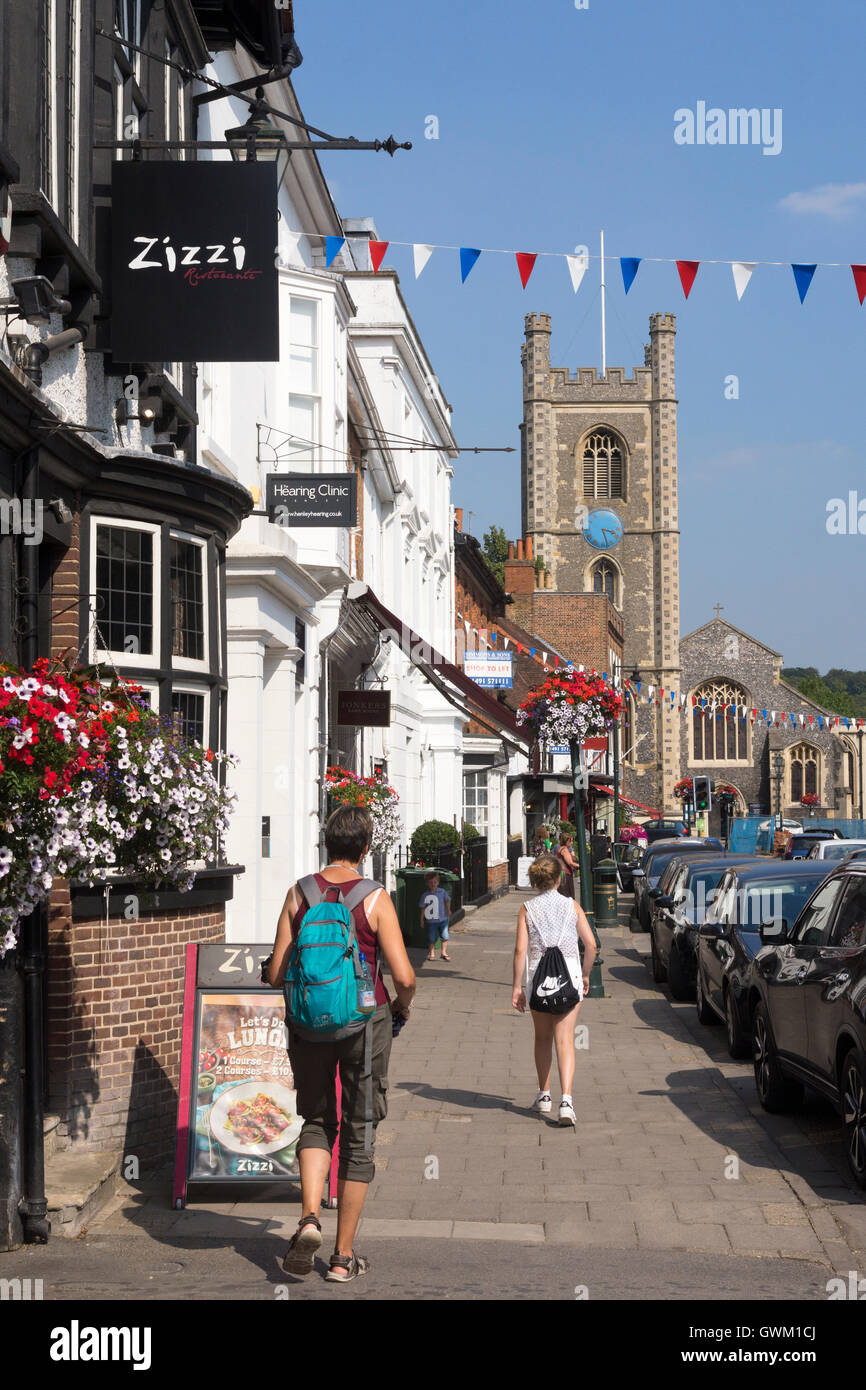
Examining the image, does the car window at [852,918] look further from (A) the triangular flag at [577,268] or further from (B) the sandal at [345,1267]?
(A) the triangular flag at [577,268]

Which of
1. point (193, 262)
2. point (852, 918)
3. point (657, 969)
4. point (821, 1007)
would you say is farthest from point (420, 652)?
point (821, 1007)

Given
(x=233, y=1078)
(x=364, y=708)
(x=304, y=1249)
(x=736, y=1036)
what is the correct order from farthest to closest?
(x=364, y=708)
(x=736, y=1036)
(x=233, y=1078)
(x=304, y=1249)

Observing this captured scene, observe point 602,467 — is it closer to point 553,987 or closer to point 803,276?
point 803,276

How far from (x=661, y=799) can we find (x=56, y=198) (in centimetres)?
8255

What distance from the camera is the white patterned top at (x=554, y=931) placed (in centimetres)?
970

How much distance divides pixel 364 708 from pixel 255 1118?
464 inches

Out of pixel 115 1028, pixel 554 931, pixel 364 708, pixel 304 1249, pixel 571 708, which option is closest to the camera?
pixel 304 1249

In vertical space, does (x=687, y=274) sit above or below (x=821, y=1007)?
above

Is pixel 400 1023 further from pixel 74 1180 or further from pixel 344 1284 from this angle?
pixel 74 1180

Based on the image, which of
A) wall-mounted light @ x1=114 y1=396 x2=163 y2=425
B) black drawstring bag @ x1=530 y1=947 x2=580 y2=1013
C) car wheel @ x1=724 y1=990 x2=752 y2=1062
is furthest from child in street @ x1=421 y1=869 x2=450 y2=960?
wall-mounted light @ x1=114 y1=396 x2=163 y2=425

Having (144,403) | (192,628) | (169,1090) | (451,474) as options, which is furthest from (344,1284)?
(451,474)

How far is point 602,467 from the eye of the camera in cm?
9338

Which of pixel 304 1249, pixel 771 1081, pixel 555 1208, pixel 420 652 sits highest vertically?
pixel 420 652

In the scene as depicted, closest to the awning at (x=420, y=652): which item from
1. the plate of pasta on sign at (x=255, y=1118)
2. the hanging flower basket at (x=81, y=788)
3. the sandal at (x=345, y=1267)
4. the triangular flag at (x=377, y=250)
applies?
the triangular flag at (x=377, y=250)
